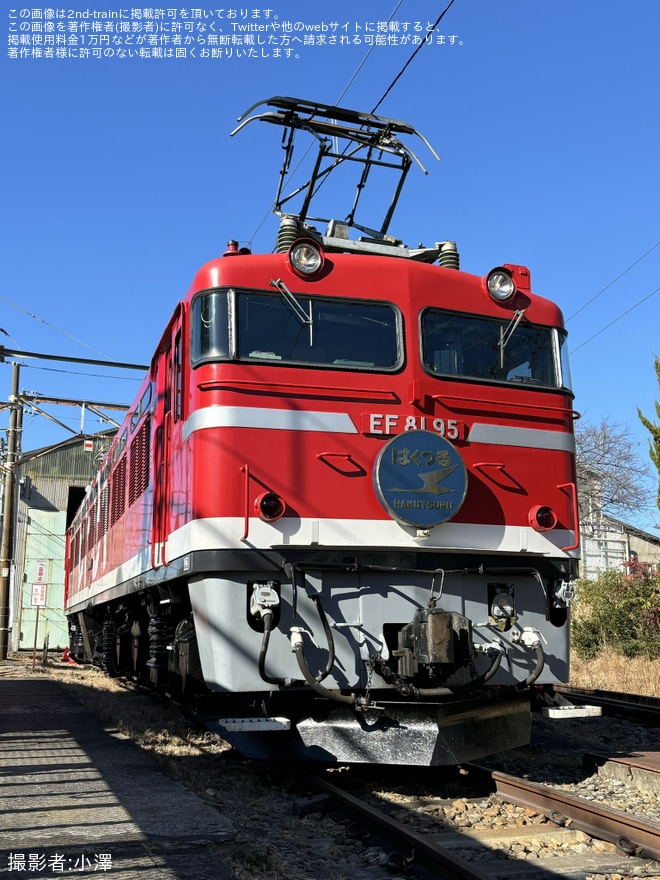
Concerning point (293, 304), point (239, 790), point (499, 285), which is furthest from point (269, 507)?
point (499, 285)

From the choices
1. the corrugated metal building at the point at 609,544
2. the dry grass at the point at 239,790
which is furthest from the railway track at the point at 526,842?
the corrugated metal building at the point at 609,544

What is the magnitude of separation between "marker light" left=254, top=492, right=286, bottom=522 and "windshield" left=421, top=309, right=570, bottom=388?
157 centimetres

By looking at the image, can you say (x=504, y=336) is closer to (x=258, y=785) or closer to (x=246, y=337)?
(x=246, y=337)

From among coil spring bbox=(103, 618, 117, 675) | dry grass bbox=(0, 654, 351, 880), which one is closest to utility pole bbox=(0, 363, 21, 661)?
coil spring bbox=(103, 618, 117, 675)

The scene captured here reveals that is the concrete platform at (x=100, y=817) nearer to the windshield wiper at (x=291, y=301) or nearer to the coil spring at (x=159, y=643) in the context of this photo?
the coil spring at (x=159, y=643)

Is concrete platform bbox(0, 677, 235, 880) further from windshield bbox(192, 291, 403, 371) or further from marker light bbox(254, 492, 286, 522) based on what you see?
windshield bbox(192, 291, 403, 371)

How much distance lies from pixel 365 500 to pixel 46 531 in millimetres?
25740

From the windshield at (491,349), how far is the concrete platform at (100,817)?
11.5 ft

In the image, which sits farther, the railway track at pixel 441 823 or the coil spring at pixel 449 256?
the coil spring at pixel 449 256

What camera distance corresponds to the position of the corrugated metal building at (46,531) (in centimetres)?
2894

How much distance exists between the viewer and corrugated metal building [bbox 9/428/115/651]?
94.9ft

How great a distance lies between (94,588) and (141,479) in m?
5.50

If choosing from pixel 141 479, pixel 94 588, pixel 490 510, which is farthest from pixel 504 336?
pixel 94 588

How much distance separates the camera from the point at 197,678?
637 cm
